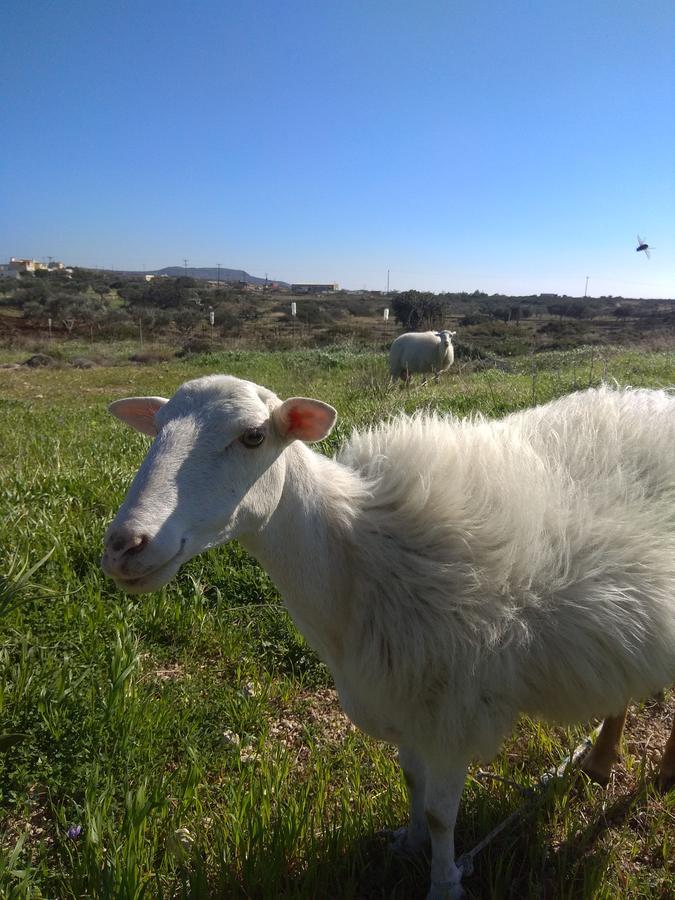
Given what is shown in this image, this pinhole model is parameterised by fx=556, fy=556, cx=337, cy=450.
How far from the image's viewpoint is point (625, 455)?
82.2 inches

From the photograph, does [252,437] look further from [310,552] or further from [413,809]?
[413,809]

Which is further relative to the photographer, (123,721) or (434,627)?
(123,721)

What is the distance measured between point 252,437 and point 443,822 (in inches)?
55.8

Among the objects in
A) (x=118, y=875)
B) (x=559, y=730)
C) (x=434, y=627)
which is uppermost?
(x=434, y=627)

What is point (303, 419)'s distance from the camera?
179 cm

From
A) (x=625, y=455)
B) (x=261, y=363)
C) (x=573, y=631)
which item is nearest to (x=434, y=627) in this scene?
(x=573, y=631)

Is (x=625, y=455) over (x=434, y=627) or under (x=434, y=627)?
over

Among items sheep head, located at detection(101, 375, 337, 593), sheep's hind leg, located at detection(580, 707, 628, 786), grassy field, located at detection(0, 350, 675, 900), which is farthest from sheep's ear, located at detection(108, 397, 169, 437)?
sheep's hind leg, located at detection(580, 707, 628, 786)

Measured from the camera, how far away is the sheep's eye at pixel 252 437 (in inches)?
67.1

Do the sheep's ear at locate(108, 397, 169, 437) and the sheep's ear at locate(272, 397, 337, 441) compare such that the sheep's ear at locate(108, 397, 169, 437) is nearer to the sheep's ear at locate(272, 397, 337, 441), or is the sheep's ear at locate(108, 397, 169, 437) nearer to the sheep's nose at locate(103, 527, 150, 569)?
the sheep's ear at locate(272, 397, 337, 441)

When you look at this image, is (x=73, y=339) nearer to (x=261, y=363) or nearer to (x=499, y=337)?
(x=261, y=363)

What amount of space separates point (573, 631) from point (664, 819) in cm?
112

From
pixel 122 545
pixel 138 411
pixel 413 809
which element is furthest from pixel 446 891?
pixel 138 411

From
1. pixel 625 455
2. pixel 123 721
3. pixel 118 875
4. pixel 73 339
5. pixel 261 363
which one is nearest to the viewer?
pixel 118 875
